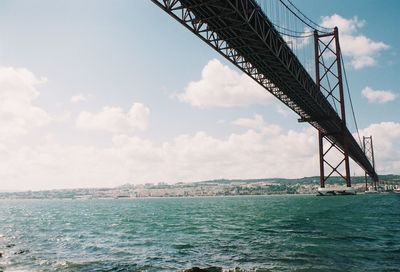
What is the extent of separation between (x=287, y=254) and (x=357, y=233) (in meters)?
8.08

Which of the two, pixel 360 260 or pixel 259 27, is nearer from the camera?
pixel 360 260

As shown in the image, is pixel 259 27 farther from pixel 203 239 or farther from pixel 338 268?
pixel 338 268

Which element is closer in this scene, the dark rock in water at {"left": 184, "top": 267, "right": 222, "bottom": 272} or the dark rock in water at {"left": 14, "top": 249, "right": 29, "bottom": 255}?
the dark rock in water at {"left": 184, "top": 267, "right": 222, "bottom": 272}

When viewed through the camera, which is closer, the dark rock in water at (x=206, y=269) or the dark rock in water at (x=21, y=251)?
the dark rock in water at (x=206, y=269)

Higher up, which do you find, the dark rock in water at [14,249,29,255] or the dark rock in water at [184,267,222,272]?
the dark rock in water at [184,267,222,272]

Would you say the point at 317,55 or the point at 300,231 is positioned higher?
the point at 317,55

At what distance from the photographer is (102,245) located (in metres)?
22.2

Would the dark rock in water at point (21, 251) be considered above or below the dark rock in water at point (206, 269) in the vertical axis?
below

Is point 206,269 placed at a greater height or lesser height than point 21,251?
greater

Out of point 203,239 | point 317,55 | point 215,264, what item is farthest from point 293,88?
point 317,55

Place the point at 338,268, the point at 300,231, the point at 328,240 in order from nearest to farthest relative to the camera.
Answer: the point at 338,268 → the point at 328,240 → the point at 300,231

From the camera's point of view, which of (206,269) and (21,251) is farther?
(21,251)

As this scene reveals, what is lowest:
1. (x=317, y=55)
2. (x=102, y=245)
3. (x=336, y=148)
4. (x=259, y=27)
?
(x=102, y=245)

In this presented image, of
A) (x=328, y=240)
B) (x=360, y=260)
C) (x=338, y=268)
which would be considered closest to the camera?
(x=338, y=268)
